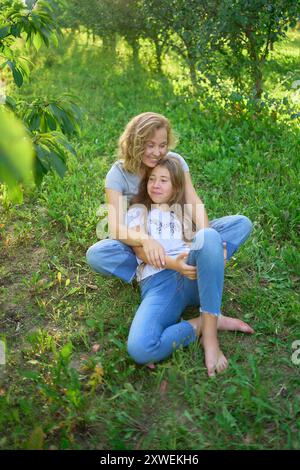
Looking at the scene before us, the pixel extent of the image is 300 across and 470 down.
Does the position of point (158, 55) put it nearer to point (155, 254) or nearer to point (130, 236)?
point (130, 236)

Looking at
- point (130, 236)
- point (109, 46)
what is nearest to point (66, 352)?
point (130, 236)

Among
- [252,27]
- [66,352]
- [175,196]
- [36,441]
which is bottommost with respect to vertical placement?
[36,441]

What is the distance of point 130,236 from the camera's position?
9.46ft

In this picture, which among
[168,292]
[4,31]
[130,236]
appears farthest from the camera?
[130,236]

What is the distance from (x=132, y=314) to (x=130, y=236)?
0.44 metres

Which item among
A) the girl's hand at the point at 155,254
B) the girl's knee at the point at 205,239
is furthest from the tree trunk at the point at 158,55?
the girl's knee at the point at 205,239

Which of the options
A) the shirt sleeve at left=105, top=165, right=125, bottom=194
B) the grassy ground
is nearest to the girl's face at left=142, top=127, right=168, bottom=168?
the shirt sleeve at left=105, top=165, right=125, bottom=194

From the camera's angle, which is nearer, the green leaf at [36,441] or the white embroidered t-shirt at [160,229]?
the green leaf at [36,441]

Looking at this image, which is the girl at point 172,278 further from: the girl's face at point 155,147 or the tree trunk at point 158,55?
the tree trunk at point 158,55

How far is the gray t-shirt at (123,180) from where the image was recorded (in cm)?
305

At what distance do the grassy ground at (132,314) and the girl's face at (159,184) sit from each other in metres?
0.58

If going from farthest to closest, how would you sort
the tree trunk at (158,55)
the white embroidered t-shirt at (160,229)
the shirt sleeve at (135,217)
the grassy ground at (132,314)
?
the tree trunk at (158,55) < the shirt sleeve at (135,217) < the white embroidered t-shirt at (160,229) < the grassy ground at (132,314)

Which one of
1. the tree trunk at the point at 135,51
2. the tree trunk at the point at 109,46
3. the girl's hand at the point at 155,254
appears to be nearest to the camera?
the girl's hand at the point at 155,254
